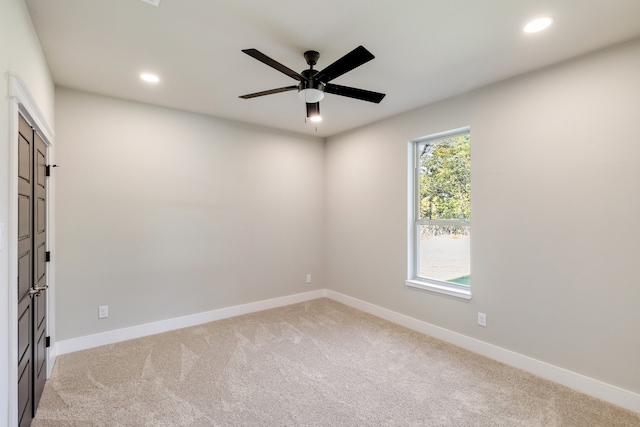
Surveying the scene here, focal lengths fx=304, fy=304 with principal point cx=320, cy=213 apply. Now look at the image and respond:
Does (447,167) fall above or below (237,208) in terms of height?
above

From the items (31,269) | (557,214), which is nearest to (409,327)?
(557,214)

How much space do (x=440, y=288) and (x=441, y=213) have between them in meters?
0.84

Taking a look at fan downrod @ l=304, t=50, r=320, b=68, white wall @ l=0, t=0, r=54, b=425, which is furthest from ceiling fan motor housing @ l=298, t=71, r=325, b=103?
white wall @ l=0, t=0, r=54, b=425

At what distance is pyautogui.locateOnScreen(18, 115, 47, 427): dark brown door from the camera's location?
69.8 inches

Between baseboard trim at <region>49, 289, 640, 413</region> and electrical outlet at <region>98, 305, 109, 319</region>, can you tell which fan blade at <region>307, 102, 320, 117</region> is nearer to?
baseboard trim at <region>49, 289, 640, 413</region>

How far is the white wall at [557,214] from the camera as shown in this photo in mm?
2195

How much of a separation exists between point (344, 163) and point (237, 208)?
1.71 m

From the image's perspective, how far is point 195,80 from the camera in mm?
2812

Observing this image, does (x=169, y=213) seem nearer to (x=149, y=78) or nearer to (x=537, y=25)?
(x=149, y=78)

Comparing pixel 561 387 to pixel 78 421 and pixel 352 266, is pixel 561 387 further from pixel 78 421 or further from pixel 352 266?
pixel 78 421

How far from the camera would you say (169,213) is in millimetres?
3561

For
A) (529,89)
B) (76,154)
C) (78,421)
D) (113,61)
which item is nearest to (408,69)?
(529,89)

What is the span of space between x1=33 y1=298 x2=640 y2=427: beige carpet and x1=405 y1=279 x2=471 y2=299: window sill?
0.53m

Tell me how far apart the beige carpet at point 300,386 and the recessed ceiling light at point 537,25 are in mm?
2617
